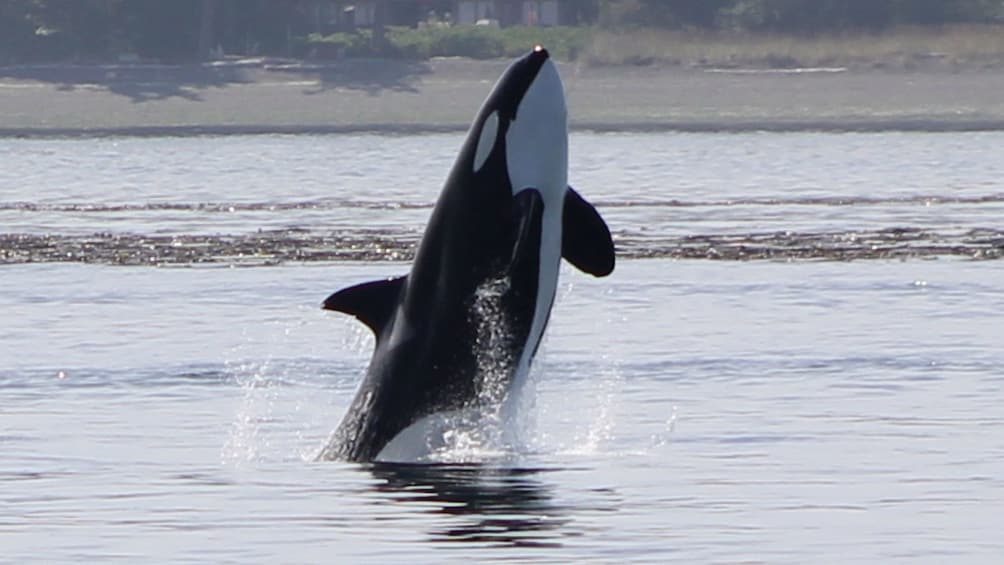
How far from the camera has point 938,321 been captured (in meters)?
23.2

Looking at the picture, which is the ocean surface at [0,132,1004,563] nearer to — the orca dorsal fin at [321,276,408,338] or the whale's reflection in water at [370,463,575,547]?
the whale's reflection in water at [370,463,575,547]

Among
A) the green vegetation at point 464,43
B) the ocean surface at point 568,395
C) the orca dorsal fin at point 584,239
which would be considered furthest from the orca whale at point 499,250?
the green vegetation at point 464,43

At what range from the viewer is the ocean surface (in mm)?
12781

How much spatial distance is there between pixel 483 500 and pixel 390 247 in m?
19.2

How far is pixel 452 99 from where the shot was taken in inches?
2569

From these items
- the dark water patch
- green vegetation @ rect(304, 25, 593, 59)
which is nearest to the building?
green vegetation @ rect(304, 25, 593, 59)

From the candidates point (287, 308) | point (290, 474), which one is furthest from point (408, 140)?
point (290, 474)

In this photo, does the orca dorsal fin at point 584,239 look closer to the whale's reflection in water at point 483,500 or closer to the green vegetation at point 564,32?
the whale's reflection in water at point 483,500

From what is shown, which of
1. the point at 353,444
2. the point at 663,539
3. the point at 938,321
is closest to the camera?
the point at 663,539

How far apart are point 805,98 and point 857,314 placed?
39.5 meters

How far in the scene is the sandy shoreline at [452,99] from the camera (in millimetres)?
62250

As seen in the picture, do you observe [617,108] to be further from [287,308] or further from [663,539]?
[663,539]

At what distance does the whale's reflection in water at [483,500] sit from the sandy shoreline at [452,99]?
156ft

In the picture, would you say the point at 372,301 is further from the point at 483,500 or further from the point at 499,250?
the point at 483,500
